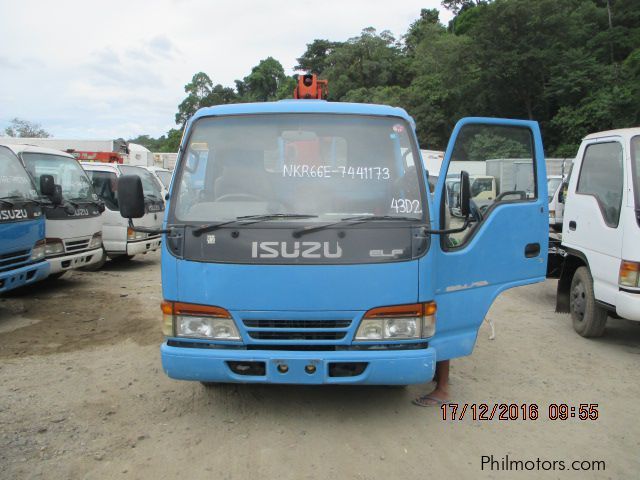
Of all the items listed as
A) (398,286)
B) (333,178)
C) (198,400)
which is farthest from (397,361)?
(198,400)

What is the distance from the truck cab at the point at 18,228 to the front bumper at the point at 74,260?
627 mm

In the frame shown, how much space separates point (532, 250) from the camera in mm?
4113

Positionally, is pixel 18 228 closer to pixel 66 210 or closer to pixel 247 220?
pixel 66 210

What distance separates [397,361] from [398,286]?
47cm

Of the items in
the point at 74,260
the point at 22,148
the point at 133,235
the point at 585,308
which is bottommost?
the point at 585,308

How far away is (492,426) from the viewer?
3781 mm

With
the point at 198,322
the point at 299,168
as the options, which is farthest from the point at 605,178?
the point at 198,322

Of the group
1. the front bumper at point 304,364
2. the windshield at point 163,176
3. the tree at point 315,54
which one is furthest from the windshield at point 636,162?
the tree at point 315,54

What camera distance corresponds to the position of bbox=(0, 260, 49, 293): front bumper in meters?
6.00

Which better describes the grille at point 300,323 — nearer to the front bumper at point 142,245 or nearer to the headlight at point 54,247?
the headlight at point 54,247

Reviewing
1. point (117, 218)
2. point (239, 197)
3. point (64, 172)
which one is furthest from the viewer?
point (117, 218)

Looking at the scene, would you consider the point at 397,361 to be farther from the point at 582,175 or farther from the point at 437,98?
the point at 437,98

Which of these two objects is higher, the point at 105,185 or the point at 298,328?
the point at 105,185

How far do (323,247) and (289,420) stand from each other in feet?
4.29
